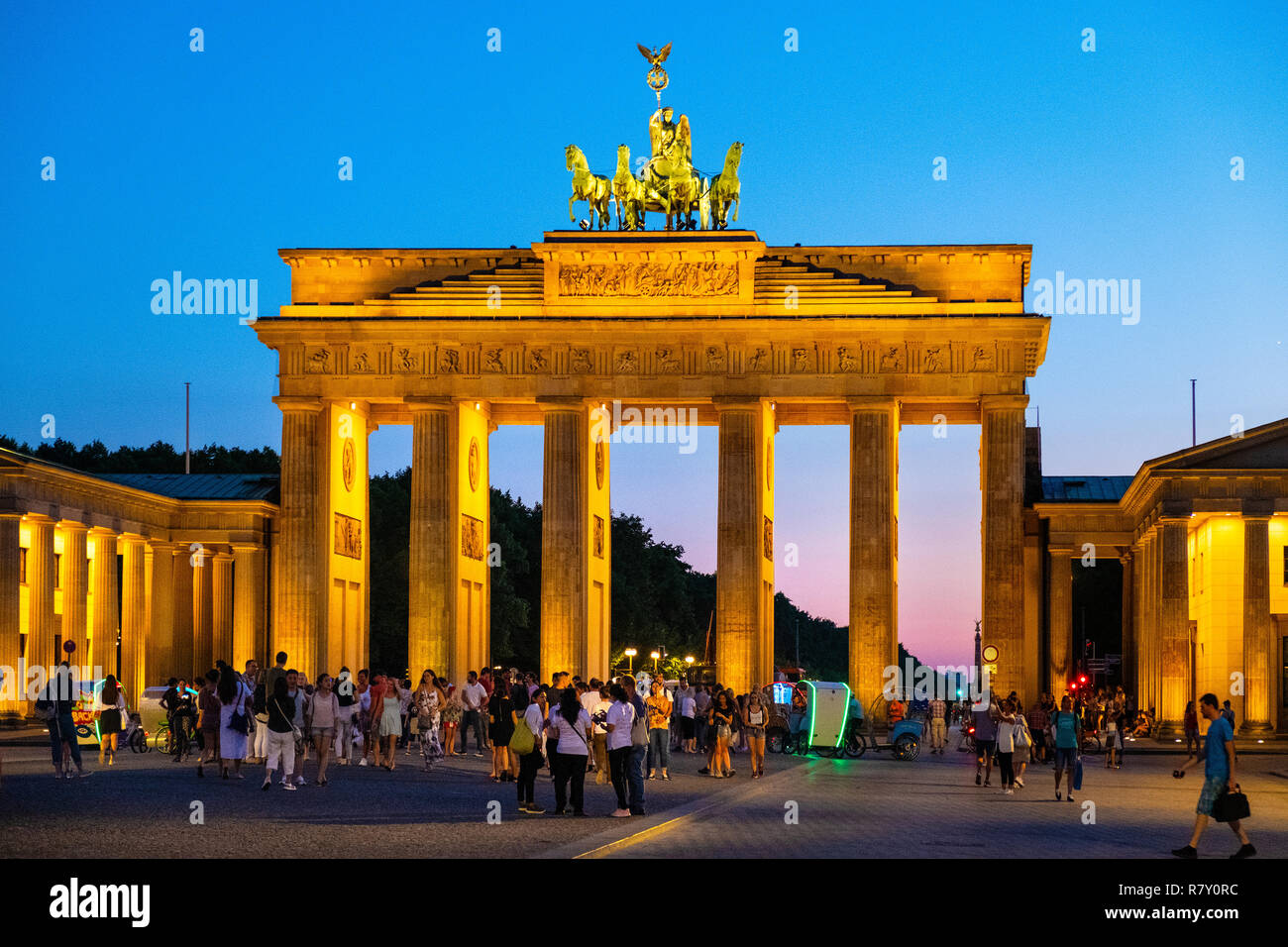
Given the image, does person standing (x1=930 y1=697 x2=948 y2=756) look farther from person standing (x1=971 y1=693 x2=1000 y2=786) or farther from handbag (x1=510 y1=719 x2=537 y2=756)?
handbag (x1=510 y1=719 x2=537 y2=756)

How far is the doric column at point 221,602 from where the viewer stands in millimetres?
82562

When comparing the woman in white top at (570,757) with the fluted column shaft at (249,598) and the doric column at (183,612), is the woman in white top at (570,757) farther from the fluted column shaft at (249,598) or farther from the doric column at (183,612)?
the doric column at (183,612)

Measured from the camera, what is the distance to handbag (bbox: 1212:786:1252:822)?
23.4 metres

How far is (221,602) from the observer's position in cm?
8300

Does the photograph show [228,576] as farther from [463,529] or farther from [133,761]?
[133,761]

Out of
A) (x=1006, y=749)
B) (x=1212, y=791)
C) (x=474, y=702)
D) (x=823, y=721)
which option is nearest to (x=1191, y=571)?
(x=823, y=721)

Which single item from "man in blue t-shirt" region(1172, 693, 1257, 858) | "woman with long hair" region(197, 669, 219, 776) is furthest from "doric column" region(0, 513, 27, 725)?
"man in blue t-shirt" region(1172, 693, 1257, 858)

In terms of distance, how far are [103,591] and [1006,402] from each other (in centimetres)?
3706

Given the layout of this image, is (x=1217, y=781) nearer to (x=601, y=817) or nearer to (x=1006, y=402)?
(x=601, y=817)

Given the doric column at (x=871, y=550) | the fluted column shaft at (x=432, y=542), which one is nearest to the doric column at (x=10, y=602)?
the fluted column shaft at (x=432, y=542)

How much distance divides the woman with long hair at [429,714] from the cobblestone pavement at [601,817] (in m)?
0.64

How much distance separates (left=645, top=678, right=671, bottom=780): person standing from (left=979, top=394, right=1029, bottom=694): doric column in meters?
27.8
